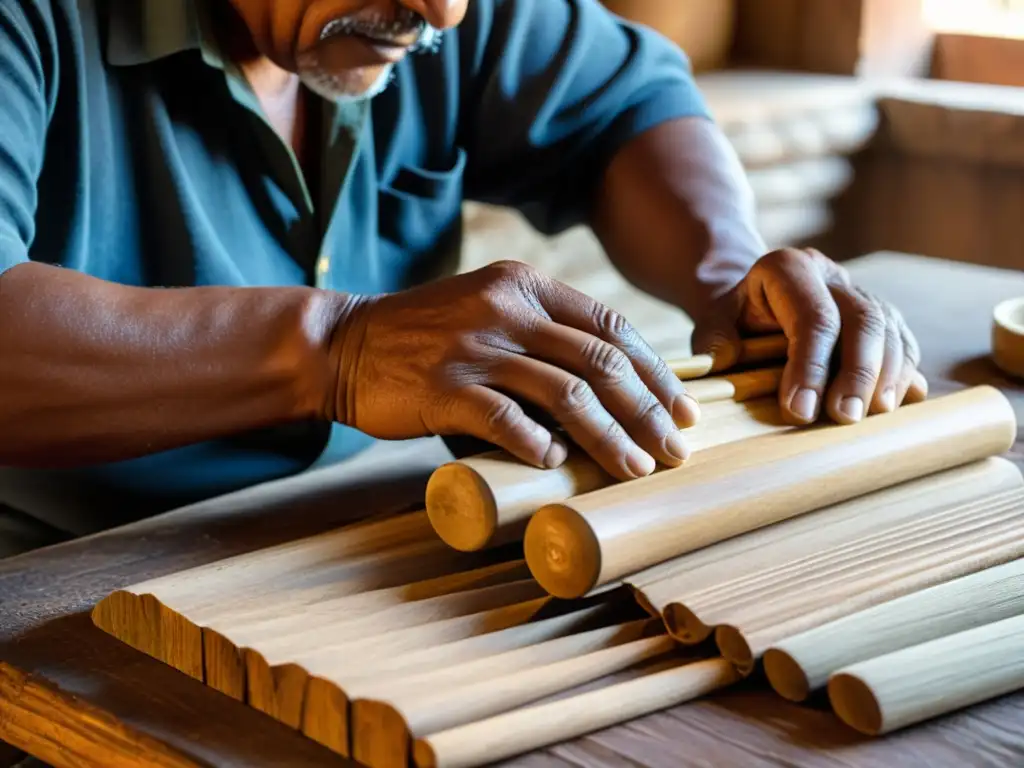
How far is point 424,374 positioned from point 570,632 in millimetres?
228

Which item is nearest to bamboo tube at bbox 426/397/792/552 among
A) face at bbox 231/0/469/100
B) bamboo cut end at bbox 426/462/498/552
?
bamboo cut end at bbox 426/462/498/552

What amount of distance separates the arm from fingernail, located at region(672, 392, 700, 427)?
26 cm

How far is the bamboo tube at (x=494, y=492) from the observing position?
0.84m

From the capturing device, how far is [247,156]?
137 centimetres

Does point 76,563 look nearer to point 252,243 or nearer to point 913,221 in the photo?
point 252,243

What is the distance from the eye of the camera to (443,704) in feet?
2.23

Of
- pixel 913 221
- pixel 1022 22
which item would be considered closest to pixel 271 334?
pixel 913 221

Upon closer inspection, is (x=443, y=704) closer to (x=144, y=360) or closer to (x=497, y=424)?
(x=497, y=424)

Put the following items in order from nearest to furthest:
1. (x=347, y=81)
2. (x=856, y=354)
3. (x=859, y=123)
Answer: (x=856, y=354)
(x=347, y=81)
(x=859, y=123)

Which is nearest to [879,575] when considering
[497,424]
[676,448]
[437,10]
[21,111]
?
[676,448]

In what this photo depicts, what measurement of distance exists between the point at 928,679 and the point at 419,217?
101 centimetres

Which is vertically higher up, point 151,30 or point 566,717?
point 151,30

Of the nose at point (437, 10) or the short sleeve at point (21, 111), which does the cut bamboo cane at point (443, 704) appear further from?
the nose at point (437, 10)

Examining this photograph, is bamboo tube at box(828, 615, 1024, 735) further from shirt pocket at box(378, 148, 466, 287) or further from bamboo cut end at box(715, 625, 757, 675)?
shirt pocket at box(378, 148, 466, 287)
